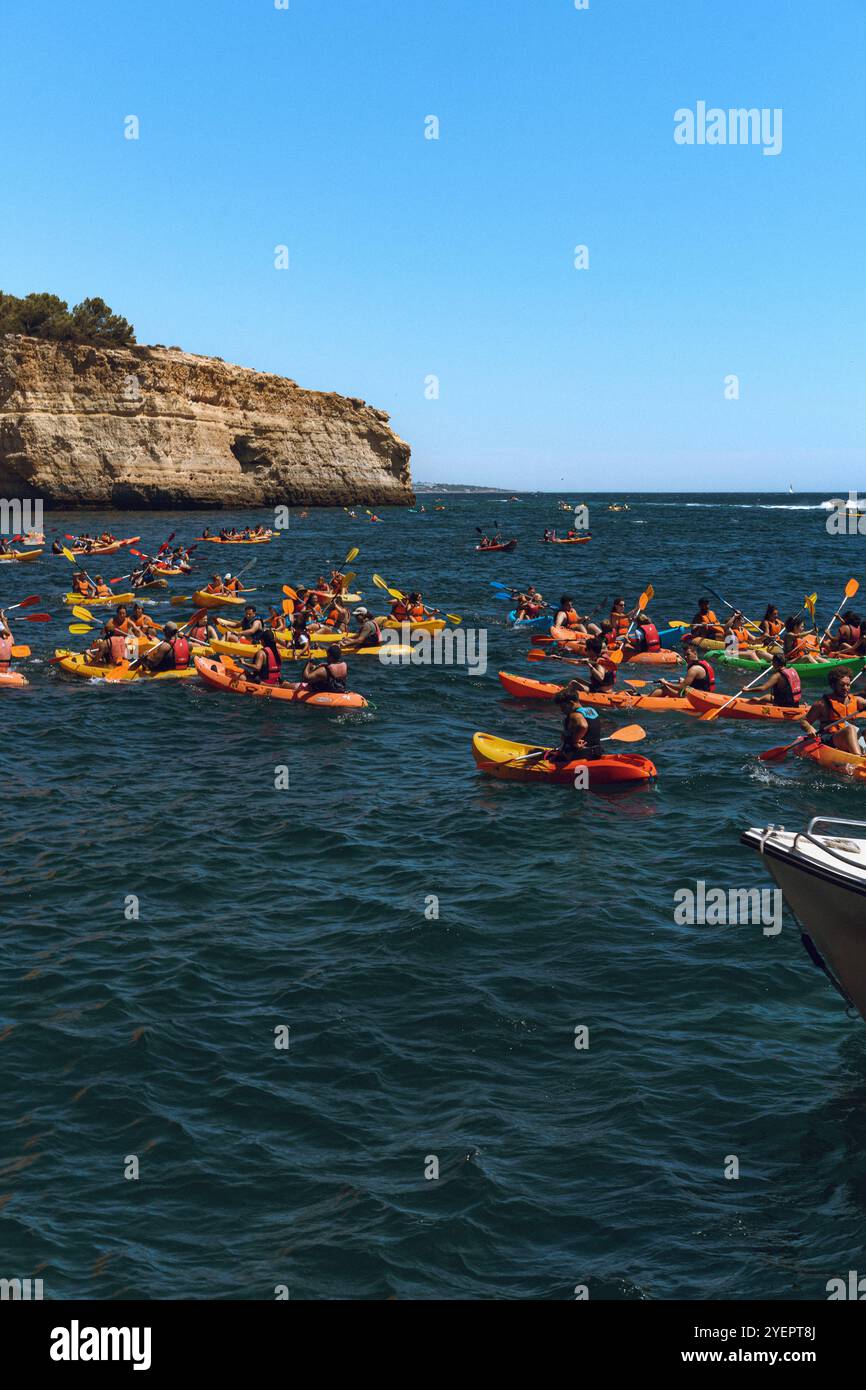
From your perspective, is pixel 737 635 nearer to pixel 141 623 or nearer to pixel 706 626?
pixel 706 626

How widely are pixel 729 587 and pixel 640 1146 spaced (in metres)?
46.4

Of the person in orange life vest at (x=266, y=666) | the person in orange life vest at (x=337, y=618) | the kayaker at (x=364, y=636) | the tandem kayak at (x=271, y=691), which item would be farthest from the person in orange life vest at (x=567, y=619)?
the person in orange life vest at (x=266, y=666)

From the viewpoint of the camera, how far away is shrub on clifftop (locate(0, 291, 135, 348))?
93.4 m

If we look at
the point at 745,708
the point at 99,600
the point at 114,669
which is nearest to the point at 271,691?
the point at 114,669

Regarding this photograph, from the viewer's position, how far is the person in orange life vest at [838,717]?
68.0ft

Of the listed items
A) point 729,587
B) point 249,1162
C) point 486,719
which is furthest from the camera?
point 729,587

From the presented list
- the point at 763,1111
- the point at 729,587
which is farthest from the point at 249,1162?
the point at 729,587

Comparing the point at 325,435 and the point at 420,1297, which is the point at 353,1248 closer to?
the point at 420,1297

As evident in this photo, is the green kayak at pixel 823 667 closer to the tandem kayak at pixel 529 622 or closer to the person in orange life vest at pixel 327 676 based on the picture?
the tandem kayak at pixel 529 622

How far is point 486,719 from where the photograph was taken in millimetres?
25719

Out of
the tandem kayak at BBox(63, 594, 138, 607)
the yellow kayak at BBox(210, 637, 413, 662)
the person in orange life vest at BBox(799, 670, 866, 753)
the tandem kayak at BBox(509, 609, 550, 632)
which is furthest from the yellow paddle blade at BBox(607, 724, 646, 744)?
the tandem kayak at BBox(63, 594, 138, 607)

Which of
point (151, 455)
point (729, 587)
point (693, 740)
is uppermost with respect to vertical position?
point (151, 455)

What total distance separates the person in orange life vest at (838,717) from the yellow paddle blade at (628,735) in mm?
3095

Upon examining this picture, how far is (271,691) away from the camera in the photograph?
26.6 meters
